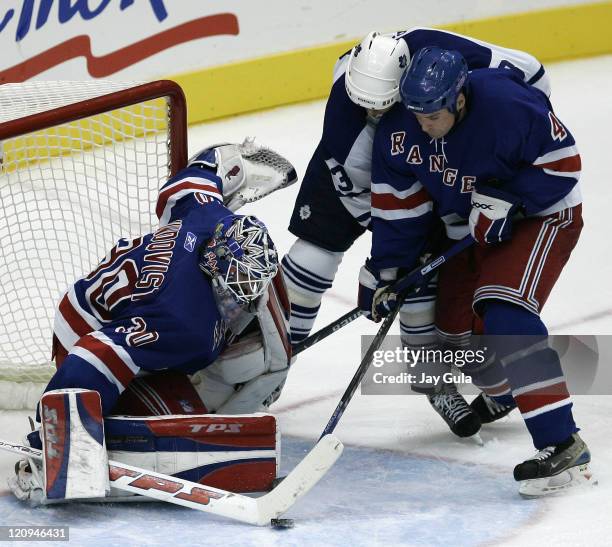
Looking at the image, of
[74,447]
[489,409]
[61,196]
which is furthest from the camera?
[61,196]

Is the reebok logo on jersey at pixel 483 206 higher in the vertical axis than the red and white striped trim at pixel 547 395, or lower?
higher

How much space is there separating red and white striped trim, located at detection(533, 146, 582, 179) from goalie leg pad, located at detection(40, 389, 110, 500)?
1.09 metres

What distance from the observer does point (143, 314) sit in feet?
9.12

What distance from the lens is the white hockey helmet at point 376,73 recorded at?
3008 mm

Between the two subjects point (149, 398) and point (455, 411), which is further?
point (455, 411)

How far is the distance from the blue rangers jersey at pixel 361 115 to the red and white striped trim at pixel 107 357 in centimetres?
80

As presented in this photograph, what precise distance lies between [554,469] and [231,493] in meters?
0.71

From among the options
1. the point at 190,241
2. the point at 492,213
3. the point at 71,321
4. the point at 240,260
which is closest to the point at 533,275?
the point at 492,213

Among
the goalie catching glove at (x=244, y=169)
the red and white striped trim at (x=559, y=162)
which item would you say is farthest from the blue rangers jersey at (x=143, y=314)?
the red and white striped trim at (x=559, y=162)

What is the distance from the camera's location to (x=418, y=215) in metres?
3.12

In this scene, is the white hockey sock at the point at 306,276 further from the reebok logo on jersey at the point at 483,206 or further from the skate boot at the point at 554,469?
the skate boot at the point at 554,469

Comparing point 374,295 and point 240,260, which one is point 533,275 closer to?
point 374,295

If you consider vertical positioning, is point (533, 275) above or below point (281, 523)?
above

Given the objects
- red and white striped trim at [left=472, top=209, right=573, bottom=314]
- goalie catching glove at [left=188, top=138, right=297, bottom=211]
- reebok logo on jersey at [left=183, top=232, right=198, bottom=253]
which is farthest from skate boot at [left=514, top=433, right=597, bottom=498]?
goalie catching glove at [left=188, top=138, right=297, bottom=211]
